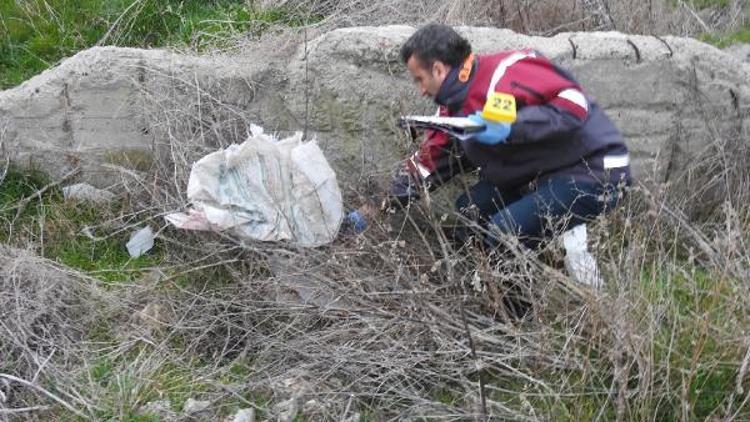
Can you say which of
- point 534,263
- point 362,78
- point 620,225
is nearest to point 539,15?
point 362,78

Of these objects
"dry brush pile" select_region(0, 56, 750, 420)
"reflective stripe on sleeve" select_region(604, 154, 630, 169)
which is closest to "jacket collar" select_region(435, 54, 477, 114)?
"dry brush pile" select_region(0, 56, 750, 420)

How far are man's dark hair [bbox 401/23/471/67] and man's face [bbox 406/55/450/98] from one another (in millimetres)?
17

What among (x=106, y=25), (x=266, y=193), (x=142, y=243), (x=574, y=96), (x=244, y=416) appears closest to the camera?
(x=244, y=416)

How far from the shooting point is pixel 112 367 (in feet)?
13.9

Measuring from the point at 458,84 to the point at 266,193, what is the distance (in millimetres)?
977

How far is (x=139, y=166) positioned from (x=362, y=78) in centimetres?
121

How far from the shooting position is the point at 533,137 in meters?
4.05

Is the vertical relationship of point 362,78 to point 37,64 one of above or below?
above

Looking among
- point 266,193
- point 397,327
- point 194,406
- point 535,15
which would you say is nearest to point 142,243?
point 266,193

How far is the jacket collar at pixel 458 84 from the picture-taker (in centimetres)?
423

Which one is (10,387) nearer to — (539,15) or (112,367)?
(112,367)

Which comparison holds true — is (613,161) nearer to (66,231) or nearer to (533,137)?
(533,137)

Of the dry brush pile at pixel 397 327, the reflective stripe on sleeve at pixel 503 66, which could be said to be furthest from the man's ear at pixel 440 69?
the dry brush pile at pixel 397 327

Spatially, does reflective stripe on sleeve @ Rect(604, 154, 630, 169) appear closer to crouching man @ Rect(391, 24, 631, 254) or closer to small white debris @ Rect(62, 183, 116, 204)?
crouching man @ Rect(391, 24, 631, 254)
